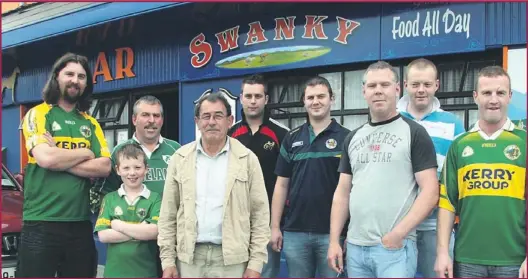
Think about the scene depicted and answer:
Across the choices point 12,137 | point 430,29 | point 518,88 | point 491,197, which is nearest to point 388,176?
point 491,197

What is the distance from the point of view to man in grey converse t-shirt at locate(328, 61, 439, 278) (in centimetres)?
332

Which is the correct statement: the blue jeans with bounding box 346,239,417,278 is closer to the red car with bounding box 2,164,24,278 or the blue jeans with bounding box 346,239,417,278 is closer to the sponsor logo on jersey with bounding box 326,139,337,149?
the sponsor logo on jersey with bounding box 326,139,337,149

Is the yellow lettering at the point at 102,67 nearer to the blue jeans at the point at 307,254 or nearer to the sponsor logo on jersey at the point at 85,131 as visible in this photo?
the sponsor logo on jersey at the point at 85,131

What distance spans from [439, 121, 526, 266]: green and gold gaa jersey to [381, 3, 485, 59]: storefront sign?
2.73 m

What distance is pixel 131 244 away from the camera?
12.8 ft

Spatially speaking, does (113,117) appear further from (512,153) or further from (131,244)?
(512,153)

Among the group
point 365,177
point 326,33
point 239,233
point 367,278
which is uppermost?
point 326,33

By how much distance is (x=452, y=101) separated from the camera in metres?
6.16

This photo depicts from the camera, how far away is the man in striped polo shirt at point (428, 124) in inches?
150

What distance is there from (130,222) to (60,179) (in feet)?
1.94

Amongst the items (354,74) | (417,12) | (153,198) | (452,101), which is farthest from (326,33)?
(153,198)

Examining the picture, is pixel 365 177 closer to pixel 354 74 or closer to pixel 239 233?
pixel 239 233

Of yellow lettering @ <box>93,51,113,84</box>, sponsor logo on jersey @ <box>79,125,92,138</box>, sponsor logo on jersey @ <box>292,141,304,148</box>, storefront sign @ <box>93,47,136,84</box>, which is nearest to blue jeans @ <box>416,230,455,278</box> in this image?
sponsor logo on jersey @ <box>292,141,304,148</box>

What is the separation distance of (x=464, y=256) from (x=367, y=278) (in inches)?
23.7
